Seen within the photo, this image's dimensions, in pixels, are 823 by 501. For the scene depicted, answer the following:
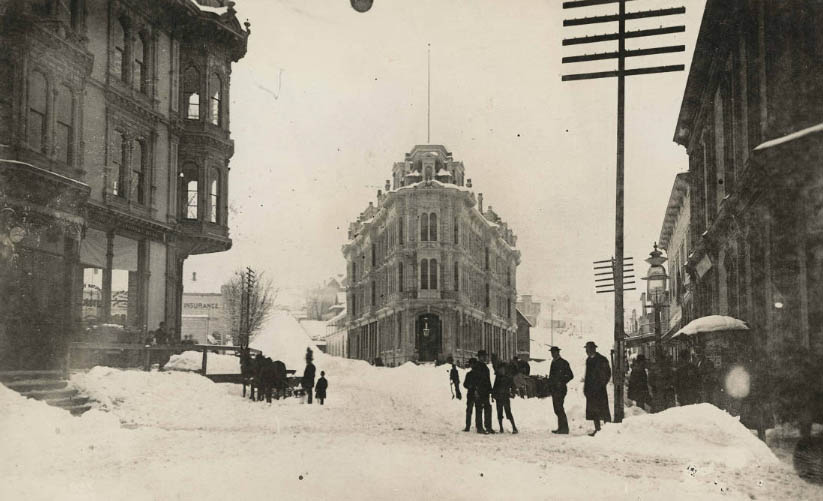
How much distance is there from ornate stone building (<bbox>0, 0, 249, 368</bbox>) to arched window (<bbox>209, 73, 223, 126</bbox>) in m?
0.04

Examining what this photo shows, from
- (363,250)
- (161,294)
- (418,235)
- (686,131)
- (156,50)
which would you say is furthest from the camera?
(363,250)

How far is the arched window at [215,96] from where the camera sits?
21.1 m

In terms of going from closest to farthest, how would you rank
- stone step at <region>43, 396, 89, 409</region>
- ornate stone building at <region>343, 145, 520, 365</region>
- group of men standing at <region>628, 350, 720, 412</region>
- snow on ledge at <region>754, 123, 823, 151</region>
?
snow on ledge at <region>754, 123, 823, 151</region> → stone step at <region>43, 396, 89, 409</region> → group of men standing at <region>628, 350, 720, 412</region> → ornate stone building at <region>343, 145, 520, 365</region>

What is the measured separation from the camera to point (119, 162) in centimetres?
2136

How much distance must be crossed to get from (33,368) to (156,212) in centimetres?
867

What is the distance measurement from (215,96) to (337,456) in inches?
564

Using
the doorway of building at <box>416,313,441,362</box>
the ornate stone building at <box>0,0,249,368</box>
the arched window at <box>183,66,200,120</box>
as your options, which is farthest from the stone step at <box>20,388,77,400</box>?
the doorway of building at <box>416,313,441,362</box>

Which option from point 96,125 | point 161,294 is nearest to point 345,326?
point 161,294

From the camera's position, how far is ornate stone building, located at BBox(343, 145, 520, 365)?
1684 inches

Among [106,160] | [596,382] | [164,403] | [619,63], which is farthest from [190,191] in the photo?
[596,382]

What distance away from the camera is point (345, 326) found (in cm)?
5256

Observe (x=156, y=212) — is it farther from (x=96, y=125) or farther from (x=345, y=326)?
(x=345, y=326)

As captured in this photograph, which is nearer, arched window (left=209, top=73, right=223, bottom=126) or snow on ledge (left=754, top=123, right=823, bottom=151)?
snow on ledge (left=754, top=123, right=823, bottom=151)

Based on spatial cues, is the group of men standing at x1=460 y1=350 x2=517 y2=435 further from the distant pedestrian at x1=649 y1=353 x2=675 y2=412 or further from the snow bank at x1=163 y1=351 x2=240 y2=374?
the snow bank at x1=163 y1=351 x2=240 y2=374
